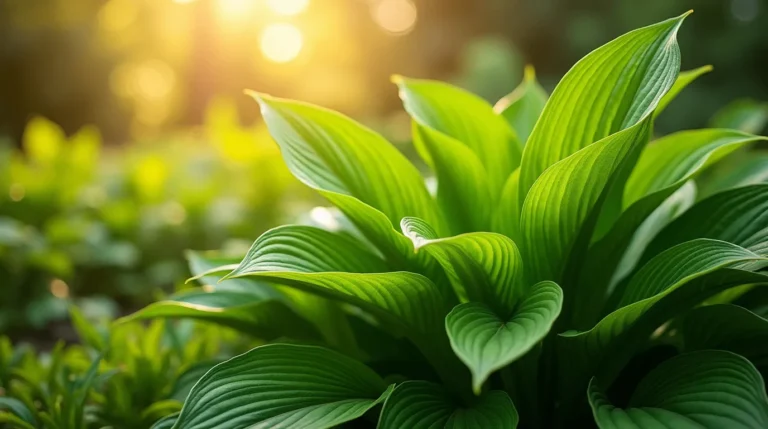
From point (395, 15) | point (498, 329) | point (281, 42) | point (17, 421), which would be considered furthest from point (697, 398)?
point (281, 42)

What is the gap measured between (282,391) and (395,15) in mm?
11957

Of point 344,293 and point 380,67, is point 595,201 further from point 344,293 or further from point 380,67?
point 380,67

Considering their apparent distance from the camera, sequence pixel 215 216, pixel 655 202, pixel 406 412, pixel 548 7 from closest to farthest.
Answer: pixel 406 412 < pixel 655 202 < pixel 215 216 < pixel 548 7

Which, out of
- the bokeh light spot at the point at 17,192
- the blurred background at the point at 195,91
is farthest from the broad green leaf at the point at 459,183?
the bokeh light spot at the point at 17,192

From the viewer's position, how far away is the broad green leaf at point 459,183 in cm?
140

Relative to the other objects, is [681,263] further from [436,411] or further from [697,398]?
[436,411]

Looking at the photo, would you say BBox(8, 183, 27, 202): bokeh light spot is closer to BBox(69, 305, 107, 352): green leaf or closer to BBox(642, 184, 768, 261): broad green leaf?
BBox(69, 305, 107, 352): green leaf

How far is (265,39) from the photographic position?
13.5m

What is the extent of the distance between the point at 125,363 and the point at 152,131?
11764 mm

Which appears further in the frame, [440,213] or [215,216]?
[215,216]

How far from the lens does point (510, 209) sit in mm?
1367

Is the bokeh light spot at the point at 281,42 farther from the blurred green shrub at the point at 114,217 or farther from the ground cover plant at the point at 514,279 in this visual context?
the ground cover plant at the point at 514,279

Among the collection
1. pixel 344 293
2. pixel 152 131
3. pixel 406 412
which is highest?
pixel 344 293

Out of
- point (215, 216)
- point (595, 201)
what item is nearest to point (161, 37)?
point (215, 216)
